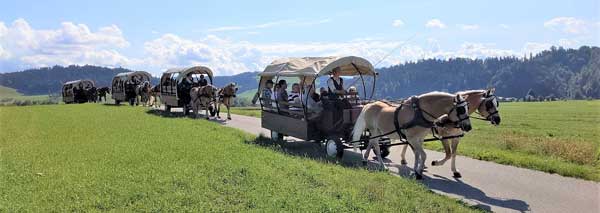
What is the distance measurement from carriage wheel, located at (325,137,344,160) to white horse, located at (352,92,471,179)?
114 centimetres

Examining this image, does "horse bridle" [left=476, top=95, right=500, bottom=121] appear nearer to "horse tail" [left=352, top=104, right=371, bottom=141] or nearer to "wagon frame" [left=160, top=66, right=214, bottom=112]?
"horse tail" [left=352, top=104, right=371, bottom=141]

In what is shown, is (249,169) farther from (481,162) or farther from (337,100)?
(481,162)

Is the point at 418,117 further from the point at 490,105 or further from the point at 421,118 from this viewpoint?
the point at 490,105

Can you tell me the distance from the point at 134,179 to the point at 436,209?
5252mm

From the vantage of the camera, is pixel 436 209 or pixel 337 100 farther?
pixel 337 100

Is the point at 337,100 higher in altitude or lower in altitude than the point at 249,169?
higher

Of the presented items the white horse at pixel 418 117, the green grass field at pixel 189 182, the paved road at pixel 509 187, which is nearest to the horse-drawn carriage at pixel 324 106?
the paved road at pixel 509 187

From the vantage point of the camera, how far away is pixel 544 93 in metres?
189

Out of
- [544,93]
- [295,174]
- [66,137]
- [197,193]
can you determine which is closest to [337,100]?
[295,174]

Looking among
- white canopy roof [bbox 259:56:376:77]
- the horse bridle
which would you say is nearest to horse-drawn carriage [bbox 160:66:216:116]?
white canopy roof [bbox 259:56:376:77]

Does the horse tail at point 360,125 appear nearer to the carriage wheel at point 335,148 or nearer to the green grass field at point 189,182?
the carriage wheel at point 335,148

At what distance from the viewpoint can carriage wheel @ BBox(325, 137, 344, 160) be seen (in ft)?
42.0

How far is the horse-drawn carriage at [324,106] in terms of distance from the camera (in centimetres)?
1314

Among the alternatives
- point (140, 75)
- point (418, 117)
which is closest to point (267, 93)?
point (418, 117)
